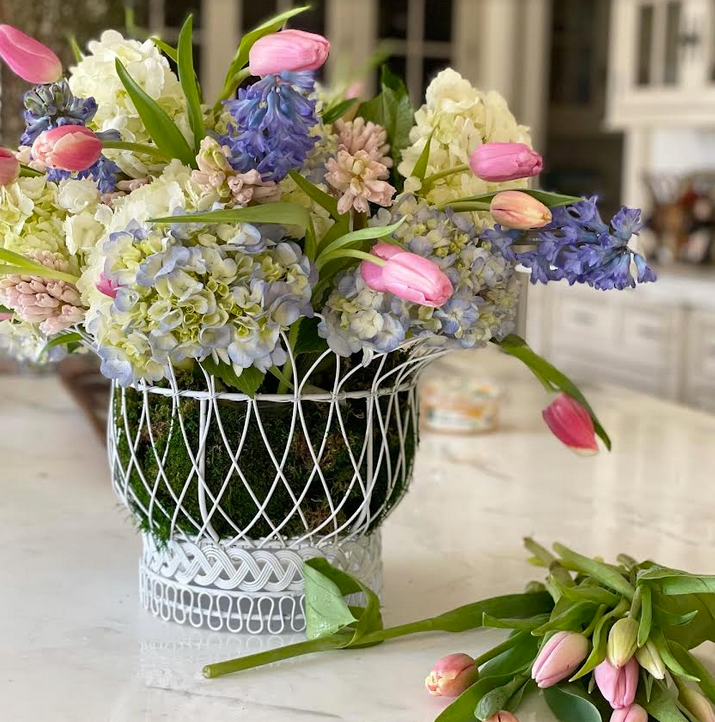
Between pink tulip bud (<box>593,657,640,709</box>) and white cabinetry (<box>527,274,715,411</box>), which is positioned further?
white cabinetry (<box>527,274,715,411</box>)

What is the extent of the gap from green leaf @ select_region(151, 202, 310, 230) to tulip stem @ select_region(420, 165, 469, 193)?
4.5 inches

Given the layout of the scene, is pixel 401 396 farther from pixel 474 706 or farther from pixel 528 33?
pixel 528 33

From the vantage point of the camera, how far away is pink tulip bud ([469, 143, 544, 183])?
2.50ft

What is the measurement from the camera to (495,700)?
73 centimetres

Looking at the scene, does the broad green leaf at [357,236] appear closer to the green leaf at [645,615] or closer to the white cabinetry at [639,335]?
the green leaf at [645,615]

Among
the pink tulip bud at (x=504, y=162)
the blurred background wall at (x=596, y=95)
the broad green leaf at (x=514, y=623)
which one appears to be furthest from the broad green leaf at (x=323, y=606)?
the blurred background wall at (x=596, y=95)

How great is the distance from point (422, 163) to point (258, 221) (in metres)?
0.16

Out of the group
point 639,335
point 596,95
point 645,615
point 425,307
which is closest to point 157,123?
point 425,307

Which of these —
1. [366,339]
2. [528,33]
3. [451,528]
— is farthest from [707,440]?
[528,33]

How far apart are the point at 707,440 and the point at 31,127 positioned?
47.5 inches

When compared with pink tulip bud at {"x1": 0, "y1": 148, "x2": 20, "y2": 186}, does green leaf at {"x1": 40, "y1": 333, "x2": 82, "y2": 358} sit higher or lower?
lower

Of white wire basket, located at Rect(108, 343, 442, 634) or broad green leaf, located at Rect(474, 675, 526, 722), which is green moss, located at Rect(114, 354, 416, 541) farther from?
broad green leaf, located at Rect(474, 675, 526, 722)

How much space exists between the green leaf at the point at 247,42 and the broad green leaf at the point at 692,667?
0.48 m

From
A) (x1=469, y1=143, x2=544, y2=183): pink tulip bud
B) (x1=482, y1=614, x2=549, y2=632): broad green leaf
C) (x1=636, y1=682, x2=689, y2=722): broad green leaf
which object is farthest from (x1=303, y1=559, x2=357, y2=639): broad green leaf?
(x1=469, y1=143, x2=544, y2=183): pink tulip bud
